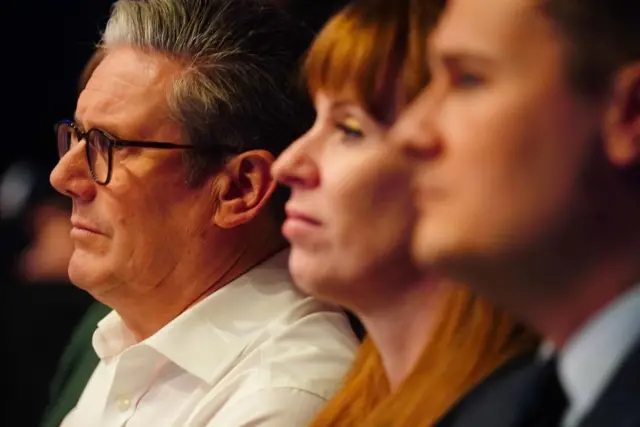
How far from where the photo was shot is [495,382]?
2.47 feet

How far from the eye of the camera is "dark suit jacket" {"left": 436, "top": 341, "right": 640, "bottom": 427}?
0.58m

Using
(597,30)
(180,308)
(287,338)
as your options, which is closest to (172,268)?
(180,308)

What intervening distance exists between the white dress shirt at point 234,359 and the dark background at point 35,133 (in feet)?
2.04

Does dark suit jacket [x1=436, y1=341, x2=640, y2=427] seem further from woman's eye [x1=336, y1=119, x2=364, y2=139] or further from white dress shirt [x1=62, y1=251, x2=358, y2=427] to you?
white dress shirt [x1=62, y1=251, x2=358, y2=427]

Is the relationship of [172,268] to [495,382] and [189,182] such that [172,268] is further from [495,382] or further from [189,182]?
[495,382]

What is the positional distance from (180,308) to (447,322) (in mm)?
480

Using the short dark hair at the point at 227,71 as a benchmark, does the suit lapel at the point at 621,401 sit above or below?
above

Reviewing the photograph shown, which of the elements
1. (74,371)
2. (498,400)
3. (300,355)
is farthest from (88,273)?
(498,400)

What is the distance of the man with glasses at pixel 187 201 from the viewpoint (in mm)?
1184

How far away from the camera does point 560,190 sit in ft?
1.99

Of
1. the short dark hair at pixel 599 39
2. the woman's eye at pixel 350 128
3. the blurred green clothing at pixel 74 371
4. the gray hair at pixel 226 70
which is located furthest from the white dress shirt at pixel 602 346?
the blurred green clothing at pixel 74 371

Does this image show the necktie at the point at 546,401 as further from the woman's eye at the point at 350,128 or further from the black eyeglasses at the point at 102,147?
the black eyeglasses at the point at 102,147

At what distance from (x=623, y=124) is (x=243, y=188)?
650 mm

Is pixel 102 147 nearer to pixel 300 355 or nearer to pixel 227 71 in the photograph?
pixel 227 71
